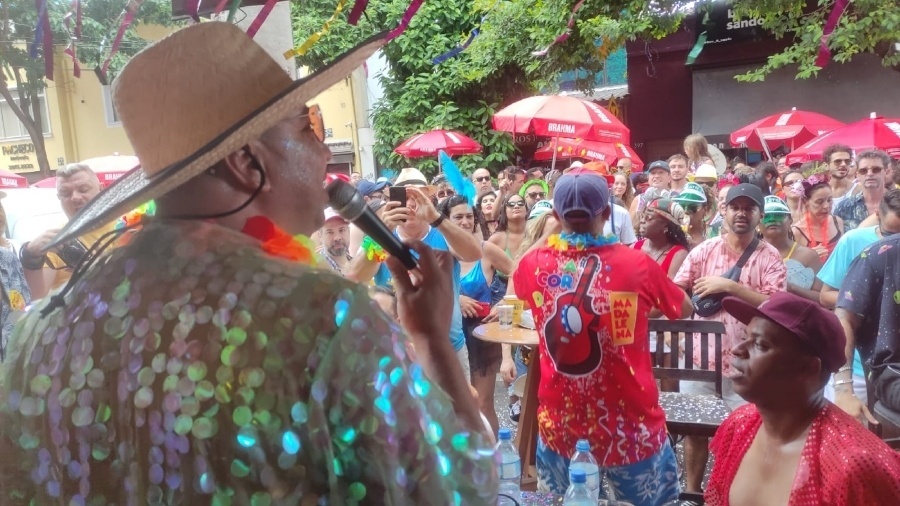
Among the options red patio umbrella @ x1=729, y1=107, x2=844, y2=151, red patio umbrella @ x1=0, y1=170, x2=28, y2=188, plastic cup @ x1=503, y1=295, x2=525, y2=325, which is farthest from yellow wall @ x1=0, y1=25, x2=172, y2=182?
plastic cup @ x1=503, y1=295, x2=525, y2=325

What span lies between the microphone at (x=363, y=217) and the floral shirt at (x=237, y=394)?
28 cm

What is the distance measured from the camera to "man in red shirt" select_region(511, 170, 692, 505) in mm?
2945

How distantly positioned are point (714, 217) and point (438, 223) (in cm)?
385

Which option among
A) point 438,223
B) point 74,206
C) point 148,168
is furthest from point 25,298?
point 148,168

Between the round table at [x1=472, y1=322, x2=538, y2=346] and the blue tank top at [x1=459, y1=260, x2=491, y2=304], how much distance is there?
0.36m

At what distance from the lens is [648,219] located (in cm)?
495

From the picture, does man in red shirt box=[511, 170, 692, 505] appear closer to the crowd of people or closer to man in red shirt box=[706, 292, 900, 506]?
man in red shirt box=[706, 292, 900, 506]

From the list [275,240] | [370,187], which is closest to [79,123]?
[370,187]

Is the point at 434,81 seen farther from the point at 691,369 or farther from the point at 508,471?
the point at 508,471

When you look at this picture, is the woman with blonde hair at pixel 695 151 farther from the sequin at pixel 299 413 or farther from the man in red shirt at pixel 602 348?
the sequin at pixel 299 413

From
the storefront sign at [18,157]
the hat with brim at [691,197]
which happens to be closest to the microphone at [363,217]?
the hat with brim at [691,197]

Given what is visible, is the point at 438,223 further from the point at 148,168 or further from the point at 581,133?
the point at 581,133

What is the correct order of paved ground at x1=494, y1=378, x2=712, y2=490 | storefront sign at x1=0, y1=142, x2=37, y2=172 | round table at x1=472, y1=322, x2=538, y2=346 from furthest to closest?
1. storefront sign at x1=0, y1=142, x2=37, y2=172
2. paved ground at x1=494, y1=378, x2=712, y2=490
3. round table at x1=472, y1=322, x2=538, y2=346

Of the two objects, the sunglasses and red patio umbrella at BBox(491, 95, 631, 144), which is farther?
red patio umbrella at BBox(491, 95, 631, 144)
